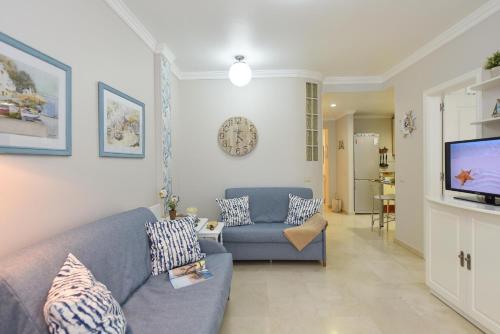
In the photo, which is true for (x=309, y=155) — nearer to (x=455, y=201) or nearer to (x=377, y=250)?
(x=377, y=250)

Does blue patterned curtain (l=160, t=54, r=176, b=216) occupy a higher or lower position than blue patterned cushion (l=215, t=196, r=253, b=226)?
higher

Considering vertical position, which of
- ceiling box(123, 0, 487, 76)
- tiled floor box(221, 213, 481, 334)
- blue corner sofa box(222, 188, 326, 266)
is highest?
ceiling box(123, 0, 487, 76)

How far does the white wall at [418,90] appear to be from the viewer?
2.64 meters

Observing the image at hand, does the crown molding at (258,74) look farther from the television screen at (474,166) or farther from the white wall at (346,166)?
the white wall at (346,166)

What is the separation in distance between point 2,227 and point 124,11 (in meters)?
1.98

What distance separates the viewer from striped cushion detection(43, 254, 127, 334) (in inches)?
39.8

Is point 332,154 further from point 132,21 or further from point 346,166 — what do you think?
point 132,21

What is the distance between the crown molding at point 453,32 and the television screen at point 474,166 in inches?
48.6

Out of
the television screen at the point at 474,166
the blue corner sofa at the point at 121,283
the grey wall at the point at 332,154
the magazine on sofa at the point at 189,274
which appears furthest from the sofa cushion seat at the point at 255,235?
the grey wall at the point at 332,154

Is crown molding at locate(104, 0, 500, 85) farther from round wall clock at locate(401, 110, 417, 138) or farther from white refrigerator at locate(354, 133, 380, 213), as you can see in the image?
white refrigerator at locate(354, 133, 380, 213)

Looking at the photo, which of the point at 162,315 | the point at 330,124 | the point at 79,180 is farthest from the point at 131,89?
the point at 330,124

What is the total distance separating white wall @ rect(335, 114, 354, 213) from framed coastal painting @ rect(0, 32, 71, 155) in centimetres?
600

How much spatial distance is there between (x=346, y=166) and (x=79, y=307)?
6417 mm

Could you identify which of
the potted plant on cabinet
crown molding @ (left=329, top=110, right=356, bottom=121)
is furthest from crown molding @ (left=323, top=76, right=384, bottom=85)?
the potted plant on cabinet
